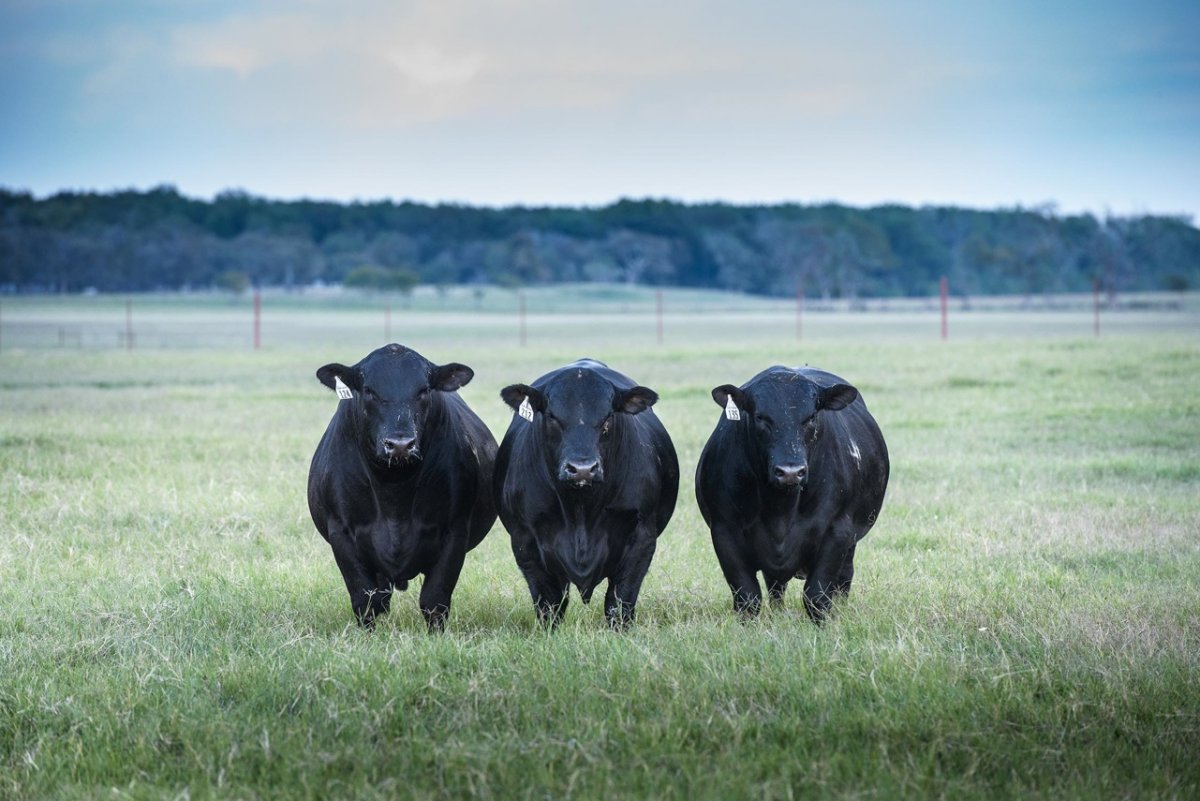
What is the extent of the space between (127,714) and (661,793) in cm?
242

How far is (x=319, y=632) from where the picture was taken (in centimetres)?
752

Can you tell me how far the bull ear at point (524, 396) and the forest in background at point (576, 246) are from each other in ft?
363

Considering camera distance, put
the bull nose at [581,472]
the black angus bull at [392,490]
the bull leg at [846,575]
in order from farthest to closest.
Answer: the bull leg at [846,575]
the black angus bull at [392,490]
the bull nose at [581,472]

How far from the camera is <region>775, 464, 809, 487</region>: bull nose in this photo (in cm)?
709

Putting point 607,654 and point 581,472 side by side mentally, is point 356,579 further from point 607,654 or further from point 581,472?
point 607,654

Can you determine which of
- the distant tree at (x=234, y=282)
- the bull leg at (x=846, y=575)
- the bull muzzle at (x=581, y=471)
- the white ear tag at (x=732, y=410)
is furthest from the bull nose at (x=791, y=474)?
the distant tree at (x=234, y=282)

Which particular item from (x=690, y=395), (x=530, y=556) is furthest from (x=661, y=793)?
(x=690, y=395)

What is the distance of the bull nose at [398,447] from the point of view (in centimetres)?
719

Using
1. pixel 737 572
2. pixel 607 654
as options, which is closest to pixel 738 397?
pixel 737 572

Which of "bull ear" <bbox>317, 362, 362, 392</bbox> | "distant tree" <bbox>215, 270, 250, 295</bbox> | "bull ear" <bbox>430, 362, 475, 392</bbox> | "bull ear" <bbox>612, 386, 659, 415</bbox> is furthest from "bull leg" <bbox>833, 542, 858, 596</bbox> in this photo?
"distant tree" <bbox>215, 270, 250, 295</bbox>

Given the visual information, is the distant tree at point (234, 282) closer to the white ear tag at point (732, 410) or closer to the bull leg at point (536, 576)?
the bull leg at point (536, 576)

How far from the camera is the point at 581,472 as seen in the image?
23.2ft

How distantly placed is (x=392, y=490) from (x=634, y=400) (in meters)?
1.53

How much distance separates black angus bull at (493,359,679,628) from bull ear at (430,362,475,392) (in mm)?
349
